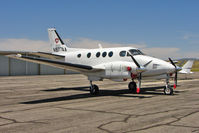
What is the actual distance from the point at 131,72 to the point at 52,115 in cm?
733

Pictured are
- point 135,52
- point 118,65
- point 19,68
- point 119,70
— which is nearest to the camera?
point 119,70

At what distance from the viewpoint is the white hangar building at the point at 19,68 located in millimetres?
51594

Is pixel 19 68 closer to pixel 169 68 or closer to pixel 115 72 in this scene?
pixel 115 72

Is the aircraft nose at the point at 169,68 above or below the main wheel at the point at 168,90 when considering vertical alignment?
above

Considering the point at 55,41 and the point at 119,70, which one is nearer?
the point at 119,70

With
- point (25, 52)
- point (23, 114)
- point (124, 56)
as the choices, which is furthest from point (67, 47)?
point (25, 52)

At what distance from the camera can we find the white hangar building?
51594 millimetres

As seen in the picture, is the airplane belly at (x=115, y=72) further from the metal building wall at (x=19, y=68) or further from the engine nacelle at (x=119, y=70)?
the metal building wall at (x=19, y=68)

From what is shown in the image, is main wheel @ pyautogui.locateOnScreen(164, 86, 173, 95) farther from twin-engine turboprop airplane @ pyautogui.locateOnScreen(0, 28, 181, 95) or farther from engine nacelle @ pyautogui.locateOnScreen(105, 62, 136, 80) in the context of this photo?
engine nacelle @ pyautogui.locateOnScreen(105, 62, 136, 80)

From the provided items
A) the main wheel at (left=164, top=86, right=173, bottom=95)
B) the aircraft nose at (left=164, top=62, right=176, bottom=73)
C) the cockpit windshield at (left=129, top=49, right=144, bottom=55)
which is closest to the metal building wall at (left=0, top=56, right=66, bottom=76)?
the cockpit windshield at (left=129, top=49, right=144, bottom=55)

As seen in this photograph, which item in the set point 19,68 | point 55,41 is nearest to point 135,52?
point 55,41

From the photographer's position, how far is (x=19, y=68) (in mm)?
54281

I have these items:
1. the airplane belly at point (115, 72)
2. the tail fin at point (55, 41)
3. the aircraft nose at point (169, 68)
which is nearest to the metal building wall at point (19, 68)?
the tail fin at point (55, 41)

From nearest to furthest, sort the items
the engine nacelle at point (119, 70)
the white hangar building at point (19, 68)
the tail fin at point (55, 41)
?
the engine nacelle at point (119, 70)
the tail fin at point (55, 41)
the white hangar building at point (19, 68)
